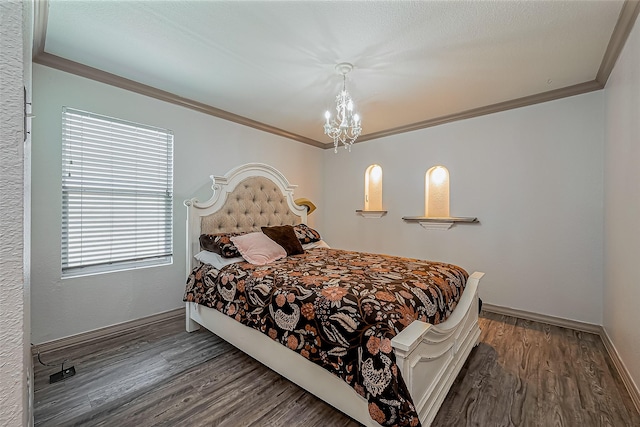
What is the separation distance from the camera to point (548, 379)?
182cm

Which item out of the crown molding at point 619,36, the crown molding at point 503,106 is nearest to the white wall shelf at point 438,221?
the crown molding at point 503,106

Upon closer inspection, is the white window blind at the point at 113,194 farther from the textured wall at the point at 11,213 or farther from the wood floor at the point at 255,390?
the textured wall at the point at 11,213

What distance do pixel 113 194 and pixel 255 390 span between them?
6.85 ft

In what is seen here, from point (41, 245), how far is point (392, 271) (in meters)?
2.69

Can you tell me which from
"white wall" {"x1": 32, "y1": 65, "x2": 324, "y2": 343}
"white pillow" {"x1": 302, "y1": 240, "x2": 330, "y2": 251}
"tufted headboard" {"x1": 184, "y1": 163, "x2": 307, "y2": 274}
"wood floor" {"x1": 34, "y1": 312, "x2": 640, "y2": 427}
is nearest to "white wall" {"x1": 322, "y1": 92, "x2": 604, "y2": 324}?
"wood floor" {"x1": 34, "y1": 312, "x2": 640, "y2": 427}

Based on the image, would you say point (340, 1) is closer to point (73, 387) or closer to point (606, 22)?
point (606, 22)

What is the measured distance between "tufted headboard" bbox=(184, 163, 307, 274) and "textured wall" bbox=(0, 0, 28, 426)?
2245 millimetres

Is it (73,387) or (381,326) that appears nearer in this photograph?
(381,326)

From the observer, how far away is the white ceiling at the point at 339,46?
1.63 meters

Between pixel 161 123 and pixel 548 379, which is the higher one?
pixel 161 123

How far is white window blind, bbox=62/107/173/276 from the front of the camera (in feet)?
7.38

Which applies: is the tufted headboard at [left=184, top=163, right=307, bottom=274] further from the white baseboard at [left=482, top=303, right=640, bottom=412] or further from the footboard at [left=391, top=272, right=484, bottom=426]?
the white baseboard at [left=482, top=303, right=640, bottom=412]

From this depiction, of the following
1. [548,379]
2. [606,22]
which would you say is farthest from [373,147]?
[548,379]

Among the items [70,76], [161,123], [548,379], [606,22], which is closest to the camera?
[606,22]
